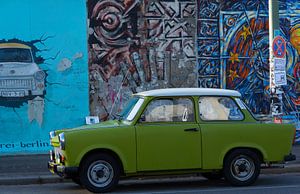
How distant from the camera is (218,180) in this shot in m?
11.5

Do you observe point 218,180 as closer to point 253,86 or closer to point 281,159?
point 281,159

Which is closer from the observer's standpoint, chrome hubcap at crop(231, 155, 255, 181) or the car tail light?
chrome hubcap at crop(231, 155, 255, 181)

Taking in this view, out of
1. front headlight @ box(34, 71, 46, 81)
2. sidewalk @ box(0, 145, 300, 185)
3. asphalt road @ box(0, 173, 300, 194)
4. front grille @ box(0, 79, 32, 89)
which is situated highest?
front headlight @ box(34, 71, 46, 81)

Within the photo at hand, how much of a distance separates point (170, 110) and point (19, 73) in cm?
640

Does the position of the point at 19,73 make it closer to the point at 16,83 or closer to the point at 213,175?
the point at 16,83

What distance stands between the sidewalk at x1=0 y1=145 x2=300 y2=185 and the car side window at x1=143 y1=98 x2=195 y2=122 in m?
2.79

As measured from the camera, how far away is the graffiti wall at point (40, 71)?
15.3m

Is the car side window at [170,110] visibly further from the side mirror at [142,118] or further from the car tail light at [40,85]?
the car tail light at [40,85]

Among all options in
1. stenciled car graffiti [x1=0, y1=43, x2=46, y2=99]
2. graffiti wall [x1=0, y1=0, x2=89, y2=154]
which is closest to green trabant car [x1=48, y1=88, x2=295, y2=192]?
graffiti wall [x1=0, y1=0, x2=89, y2=154]

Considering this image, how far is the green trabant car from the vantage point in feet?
32.6

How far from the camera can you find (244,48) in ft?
54.4

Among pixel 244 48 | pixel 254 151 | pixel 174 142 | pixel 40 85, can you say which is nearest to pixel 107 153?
pixel 174 142

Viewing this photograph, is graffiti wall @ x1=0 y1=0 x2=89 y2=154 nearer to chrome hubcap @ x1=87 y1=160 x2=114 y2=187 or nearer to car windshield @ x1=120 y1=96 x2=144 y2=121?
car windshield @ x1=120 y1=96 x2=144 y2=121

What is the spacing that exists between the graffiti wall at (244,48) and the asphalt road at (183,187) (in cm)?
483
